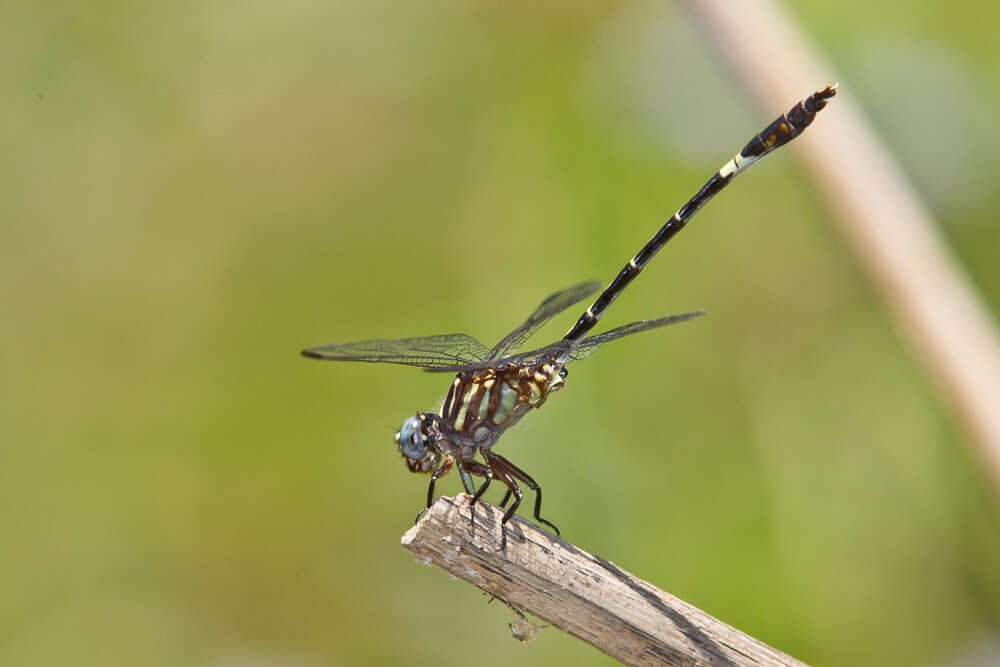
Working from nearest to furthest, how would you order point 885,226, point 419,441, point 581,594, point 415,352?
point 581,594 < point 419,441 < point 415,352 < point 885,226

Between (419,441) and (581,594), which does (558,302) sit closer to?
(419,441)

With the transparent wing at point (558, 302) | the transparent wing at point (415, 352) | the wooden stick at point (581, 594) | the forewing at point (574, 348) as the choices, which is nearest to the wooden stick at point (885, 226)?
the forewing at point (574, 348)

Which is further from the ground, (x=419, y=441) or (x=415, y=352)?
(x=415, y=352)

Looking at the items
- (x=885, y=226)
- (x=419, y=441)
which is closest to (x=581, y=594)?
(x=419, y=441)

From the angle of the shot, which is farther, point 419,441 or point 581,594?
point 419,441

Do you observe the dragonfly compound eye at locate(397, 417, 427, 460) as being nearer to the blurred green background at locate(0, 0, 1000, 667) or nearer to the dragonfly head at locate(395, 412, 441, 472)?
the dragonfly head at locate(395, 412, 441, 472)

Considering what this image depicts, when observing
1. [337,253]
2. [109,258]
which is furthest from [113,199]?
[337,253]
